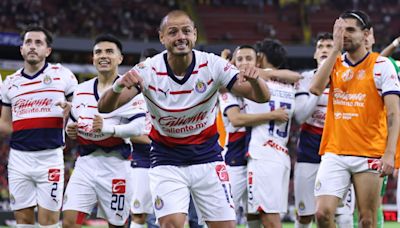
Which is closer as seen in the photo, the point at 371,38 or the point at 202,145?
the point at 202,145

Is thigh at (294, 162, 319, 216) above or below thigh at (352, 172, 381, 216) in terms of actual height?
below

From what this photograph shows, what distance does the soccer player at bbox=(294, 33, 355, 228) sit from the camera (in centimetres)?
900

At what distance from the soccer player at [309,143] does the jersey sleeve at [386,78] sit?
1.61 meters

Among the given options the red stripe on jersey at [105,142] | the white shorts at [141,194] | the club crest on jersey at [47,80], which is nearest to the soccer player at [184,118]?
the red stripe on jersey at [105,142]

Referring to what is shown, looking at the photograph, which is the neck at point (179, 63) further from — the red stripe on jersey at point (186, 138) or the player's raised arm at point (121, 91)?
the red stripe on jersey at point (186, 138)

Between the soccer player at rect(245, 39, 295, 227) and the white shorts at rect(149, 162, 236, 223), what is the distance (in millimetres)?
2091

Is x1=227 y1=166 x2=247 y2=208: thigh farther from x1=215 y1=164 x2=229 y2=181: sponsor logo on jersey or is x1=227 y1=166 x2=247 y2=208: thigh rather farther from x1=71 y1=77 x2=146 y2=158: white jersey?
x1=215 y1=164 x2=229 y2=181: sponsor logo on jersey

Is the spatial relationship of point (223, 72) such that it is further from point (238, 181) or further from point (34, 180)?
point (34, 180)

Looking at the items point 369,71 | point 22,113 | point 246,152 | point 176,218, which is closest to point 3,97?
point 22,113

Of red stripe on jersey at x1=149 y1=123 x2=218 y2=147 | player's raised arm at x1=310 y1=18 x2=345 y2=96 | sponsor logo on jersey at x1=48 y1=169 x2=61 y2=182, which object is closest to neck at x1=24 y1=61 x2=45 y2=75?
sponsor logo on jersey at x1=48 y1=169 x2=61 y2=182

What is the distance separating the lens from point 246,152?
8.89 metres

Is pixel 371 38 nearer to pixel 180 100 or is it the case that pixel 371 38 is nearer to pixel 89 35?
pixel 180 100

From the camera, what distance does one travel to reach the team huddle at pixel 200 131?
6.41 m

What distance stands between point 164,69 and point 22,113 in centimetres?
282
